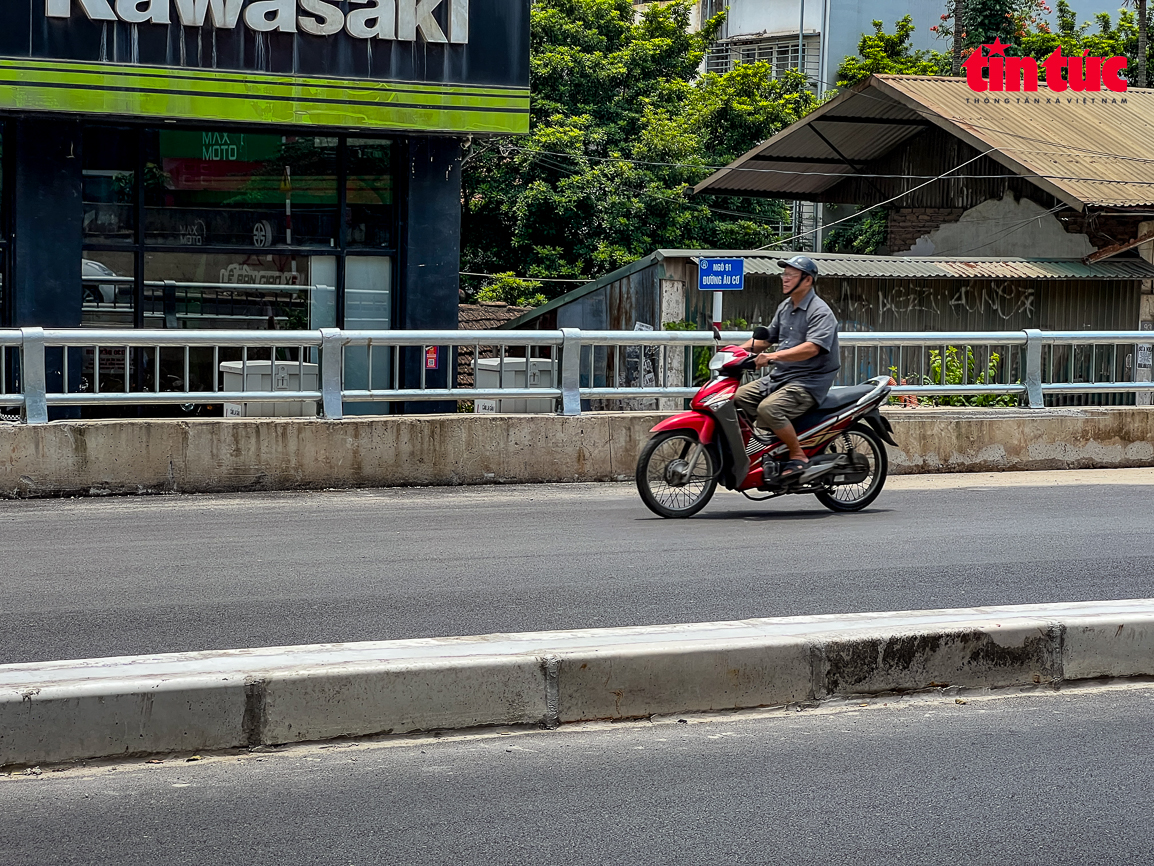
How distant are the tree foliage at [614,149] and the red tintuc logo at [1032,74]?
6.70m

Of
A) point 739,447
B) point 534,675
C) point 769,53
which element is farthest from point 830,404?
point 769,53

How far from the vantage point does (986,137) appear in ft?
71.1

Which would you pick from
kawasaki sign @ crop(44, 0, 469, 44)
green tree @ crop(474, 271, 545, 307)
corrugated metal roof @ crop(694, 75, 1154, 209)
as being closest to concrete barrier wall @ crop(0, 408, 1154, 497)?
kawasaki sign @ crop(44, 0, 469, 44)

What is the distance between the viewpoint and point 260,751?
15.1 ft

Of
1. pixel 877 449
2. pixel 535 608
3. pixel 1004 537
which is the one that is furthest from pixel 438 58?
pixel 535 608

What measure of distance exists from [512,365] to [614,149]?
20592 millimetres

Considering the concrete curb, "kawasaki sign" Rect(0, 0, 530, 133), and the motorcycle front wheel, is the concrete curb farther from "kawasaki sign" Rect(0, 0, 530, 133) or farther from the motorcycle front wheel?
"kawasaki sign" Rect(0, 0, 530, 133)

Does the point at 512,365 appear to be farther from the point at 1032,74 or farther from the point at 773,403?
the point at 1032,74

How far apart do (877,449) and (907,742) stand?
4831mm

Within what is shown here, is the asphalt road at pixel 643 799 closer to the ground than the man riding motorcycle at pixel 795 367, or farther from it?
closer to the ground

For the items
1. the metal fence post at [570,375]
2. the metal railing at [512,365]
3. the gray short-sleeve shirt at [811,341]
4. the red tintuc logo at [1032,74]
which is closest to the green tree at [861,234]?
the red tintuc logo at [1032,74]

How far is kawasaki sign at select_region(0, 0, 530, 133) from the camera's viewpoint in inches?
551

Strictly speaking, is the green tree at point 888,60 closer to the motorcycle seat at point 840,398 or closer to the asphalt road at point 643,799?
the motorcycle seat at point 840,398

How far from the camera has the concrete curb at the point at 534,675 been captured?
448 centimetres
